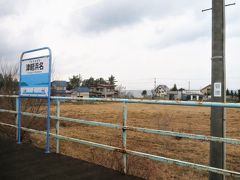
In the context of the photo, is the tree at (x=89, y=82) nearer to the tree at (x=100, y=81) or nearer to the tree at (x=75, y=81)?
the tree at (x=100, y=81)

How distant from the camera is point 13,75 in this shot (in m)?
9.95

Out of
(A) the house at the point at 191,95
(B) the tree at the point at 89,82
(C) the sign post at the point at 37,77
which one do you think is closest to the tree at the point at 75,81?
(B) the tree at the point at 89,82

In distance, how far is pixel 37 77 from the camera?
6129 mm

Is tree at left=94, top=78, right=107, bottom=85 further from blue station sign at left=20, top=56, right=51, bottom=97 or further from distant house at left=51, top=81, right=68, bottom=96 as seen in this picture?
blue station sign at left=20, top=56, right=51, bottom=97

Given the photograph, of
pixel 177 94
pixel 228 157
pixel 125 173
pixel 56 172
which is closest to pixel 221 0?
pixel 125 173

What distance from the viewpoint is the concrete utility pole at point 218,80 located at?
150 inches

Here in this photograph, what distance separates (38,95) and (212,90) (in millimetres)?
3831

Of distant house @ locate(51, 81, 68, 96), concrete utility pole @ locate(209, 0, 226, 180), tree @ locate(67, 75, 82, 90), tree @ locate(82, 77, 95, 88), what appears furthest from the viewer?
tree @ locate(82, 77, 95, 88)

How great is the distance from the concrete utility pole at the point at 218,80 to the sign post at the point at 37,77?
3418 millimetres

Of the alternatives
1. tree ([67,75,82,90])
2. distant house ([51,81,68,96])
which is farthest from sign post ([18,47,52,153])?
tree ([67,75,82,90])

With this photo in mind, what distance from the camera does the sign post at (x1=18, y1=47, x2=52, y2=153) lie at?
229 inches

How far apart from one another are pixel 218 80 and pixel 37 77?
13.2ft

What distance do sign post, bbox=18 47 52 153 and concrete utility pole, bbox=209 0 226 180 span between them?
342cm

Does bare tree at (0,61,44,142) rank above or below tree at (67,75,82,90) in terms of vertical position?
below
